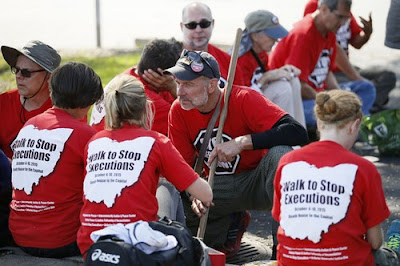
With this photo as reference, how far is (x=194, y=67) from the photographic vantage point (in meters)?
4.85

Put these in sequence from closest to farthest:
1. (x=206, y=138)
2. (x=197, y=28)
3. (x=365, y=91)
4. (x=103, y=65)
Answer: (x=206, y=138)
(x=197, y=28)
(x=365, y=91)
(x=103, y=65)

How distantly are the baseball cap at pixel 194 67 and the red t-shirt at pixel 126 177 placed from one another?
68cm

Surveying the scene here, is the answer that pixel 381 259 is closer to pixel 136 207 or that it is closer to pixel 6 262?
pixel 136 207

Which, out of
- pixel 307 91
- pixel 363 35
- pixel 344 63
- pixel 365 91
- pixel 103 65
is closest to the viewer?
pixel 307 91

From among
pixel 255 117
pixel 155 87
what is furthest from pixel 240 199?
pixel 155 87

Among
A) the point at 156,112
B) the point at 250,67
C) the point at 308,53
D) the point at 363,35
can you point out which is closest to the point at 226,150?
the point at 156,112

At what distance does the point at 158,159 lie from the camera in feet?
13.8

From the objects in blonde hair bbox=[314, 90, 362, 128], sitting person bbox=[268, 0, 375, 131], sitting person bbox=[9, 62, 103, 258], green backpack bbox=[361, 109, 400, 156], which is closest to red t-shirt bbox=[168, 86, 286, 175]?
sitting person bbox=[9, 62, 103, 258]

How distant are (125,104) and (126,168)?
33 centimetres

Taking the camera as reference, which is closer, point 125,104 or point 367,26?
point 125,104

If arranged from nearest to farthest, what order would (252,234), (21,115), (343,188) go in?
(343,188), (21,115), (252,234)

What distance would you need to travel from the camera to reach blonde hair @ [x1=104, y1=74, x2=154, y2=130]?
14.0 ft

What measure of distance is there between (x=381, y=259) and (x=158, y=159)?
3.73 ft

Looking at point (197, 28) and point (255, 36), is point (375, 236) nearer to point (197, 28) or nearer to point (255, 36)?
point (197, 28)
